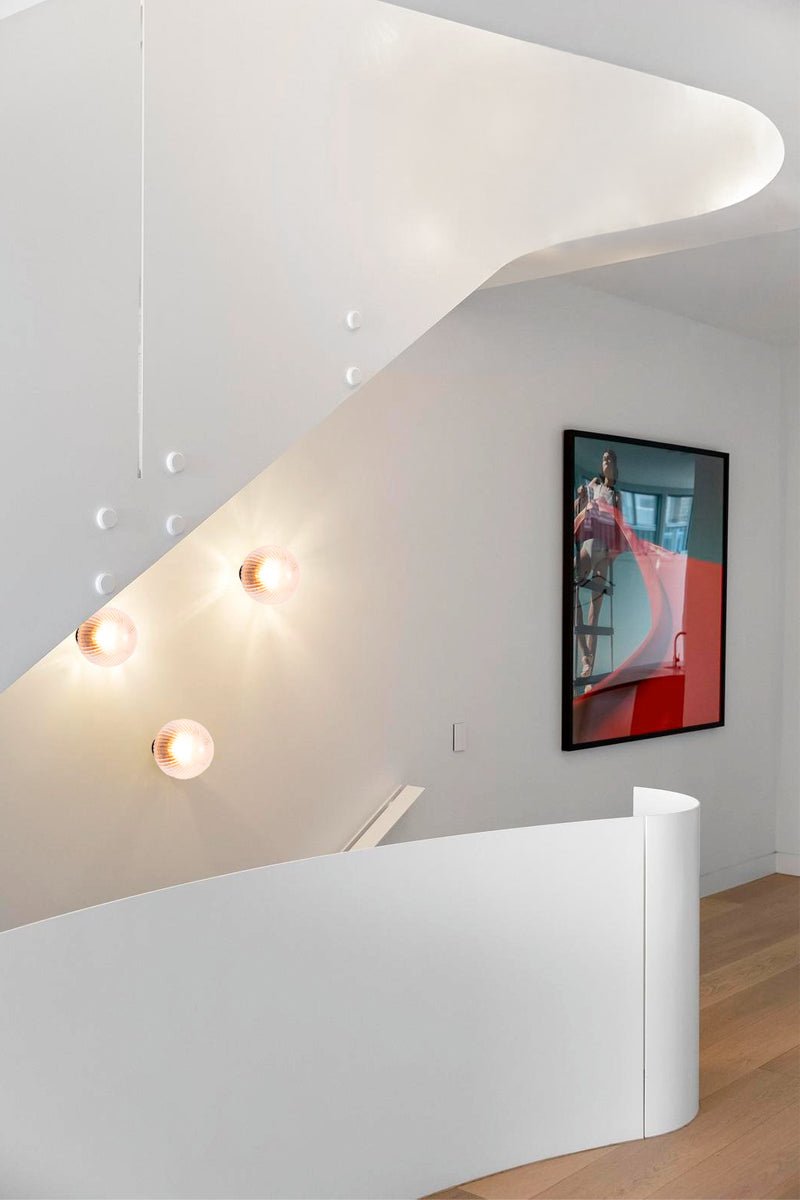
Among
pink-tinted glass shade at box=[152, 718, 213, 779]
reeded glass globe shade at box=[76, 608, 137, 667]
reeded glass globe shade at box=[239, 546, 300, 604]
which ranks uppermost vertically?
reeded glass globe shade at box=[239, 546, 300, 604]

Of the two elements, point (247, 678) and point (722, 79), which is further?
point (247, 678)

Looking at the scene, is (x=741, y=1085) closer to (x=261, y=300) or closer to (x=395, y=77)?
(x=261, y=300)

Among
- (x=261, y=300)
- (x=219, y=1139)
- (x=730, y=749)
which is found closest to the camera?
(x=219, y=1139)

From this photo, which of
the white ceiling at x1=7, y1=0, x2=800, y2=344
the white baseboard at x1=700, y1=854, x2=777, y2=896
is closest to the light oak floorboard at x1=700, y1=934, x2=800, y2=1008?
the white baseboard at x1=700, y1=854, x2=777, y2=896

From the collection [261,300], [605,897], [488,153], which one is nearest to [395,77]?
[488,153]

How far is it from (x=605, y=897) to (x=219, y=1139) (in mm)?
1126

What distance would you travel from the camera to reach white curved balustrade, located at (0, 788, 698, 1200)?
216cm

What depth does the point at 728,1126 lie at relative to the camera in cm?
322

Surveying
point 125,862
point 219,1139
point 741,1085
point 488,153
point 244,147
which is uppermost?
point 488,153

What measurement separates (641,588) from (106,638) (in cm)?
278

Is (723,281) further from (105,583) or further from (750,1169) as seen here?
(105,583)

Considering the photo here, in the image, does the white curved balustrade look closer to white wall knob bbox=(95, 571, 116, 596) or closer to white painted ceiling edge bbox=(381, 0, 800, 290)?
white wall knob bbox=(95, 571, 116, 596)

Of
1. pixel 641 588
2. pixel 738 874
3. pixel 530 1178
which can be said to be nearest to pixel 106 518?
pixel 530 1178

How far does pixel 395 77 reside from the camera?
2.80 meters
